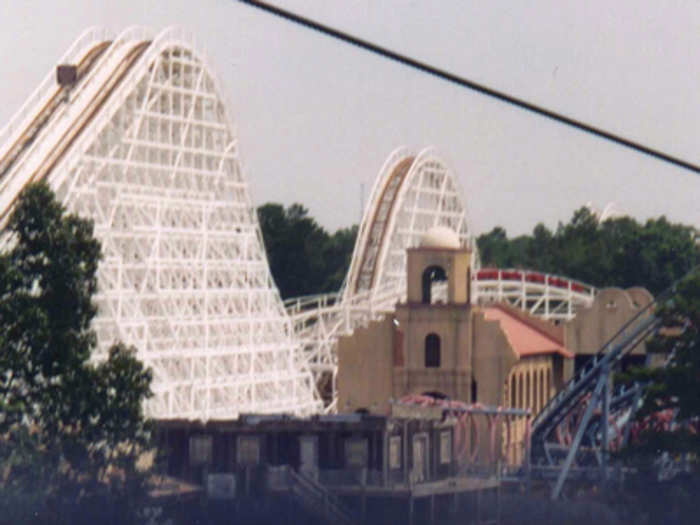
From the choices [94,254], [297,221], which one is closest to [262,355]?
[94,254]

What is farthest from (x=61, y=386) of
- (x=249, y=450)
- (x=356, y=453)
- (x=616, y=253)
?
(x=616, y=253)

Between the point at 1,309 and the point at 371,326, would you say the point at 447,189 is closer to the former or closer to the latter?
the point at 371,326

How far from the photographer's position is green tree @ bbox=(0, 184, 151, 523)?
17922mm

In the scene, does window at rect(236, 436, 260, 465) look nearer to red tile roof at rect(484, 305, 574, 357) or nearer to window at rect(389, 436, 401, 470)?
window at rect(389, 436, 401, 470)

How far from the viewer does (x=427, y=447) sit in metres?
22.7

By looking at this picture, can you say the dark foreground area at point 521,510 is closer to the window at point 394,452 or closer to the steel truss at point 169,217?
the window at point 394,452

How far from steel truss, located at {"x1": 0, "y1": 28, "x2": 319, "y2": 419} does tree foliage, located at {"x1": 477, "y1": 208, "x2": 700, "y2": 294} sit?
13.9 meters

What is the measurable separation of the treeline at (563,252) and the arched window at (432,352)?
16565 millimetres

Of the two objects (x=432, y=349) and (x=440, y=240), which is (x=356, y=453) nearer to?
(x=432, y=349)

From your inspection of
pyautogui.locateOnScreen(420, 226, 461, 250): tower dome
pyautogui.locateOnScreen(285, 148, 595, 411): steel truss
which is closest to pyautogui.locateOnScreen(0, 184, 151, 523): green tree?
pyautogui.locateOnScreen(420, 226, 461, 250): tower dome

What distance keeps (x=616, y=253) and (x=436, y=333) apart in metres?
18.2

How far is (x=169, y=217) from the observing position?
97.6 feet

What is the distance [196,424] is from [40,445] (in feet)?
10.6

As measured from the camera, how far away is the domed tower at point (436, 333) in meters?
27.5
